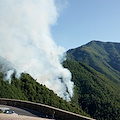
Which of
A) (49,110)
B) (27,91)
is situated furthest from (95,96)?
(49,110)

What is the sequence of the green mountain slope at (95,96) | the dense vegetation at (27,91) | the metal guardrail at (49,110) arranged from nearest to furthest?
the metal guardrail at (49,110), the dense vegetation at (27,91), the green mountain slope at (95,96)

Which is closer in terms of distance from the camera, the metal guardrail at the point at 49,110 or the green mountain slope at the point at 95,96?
the metal guardrail at the point at 49,110

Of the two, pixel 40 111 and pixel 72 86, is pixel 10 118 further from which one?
pixel 72 86

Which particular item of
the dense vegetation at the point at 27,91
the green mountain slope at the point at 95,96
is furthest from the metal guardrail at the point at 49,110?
the green mountain slope at the point at 95,96

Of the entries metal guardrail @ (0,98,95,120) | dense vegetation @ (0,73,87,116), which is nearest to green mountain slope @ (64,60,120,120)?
dense vegetation @ (0,73,87,116)

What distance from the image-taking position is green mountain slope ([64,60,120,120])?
13650cm

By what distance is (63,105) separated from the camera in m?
113

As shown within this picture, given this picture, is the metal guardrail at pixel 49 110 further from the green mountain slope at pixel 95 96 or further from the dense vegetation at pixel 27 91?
the green mountain slope at pixel 95 96

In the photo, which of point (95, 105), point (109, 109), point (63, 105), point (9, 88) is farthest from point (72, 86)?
point (9, 88)

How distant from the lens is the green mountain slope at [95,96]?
448 feet

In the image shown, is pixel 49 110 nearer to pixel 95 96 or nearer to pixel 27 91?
pixel 27 91

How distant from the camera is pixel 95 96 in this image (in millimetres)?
158375

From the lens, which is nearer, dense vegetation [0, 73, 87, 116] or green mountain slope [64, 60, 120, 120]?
dense vegetation [0, 73, 87, 116]

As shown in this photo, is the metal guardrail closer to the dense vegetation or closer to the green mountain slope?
the dense vegetation
